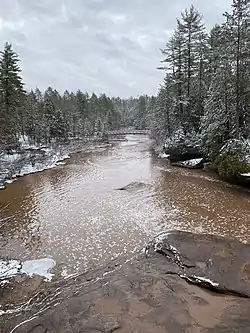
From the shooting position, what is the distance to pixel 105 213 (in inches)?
621

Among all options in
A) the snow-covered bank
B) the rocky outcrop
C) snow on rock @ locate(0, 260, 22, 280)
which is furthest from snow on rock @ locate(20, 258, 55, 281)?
the rocky outcrop

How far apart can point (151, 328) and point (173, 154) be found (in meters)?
26.1

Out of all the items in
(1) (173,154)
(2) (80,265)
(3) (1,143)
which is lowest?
(2) (80,265)

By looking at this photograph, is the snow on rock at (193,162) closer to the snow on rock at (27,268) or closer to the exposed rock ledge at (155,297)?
the exposed rock ledge at (155,297)

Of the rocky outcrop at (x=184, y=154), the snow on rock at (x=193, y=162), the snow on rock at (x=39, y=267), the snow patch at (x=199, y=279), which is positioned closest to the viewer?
the snow patch at (x=199, y=279)

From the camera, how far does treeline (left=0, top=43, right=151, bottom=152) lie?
102 ft

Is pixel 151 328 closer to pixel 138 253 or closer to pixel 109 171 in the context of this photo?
pixel 138 253

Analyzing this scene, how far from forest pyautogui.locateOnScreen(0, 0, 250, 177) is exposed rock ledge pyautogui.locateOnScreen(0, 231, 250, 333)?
12.0m

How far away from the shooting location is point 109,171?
2773cm

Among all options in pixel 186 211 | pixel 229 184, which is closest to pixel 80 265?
pixel 186 211

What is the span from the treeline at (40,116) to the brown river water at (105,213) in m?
6.28

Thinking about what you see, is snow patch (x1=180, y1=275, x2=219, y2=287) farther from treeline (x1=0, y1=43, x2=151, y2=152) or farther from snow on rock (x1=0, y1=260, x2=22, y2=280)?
treeline (x1=0, y1=43, x2=151, y2=152)

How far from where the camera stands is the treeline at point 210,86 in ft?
74.1

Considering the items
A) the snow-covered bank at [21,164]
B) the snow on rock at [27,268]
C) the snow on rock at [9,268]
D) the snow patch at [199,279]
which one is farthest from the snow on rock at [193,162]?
the snow on rock at [9,268]
